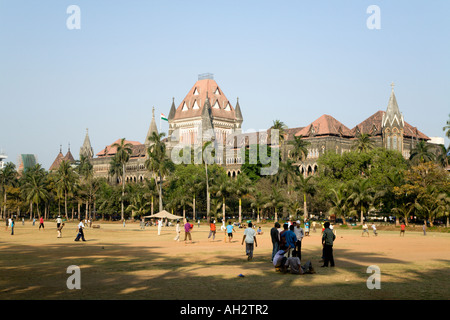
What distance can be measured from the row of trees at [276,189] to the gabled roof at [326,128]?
8.35 m

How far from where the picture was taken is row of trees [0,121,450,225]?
222 ft

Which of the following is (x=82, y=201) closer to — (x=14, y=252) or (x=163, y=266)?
(x=14, y=252)

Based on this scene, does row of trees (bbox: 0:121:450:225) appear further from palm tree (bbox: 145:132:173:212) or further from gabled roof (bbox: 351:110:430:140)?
gabled roof (bbox: 351:110:430:140)

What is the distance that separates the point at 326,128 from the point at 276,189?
4531cm

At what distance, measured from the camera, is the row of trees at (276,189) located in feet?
222

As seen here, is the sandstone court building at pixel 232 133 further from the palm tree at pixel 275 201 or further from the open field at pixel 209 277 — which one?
the open field at pixel 209 277

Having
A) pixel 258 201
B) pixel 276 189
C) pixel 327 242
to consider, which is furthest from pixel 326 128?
pixel 327 242

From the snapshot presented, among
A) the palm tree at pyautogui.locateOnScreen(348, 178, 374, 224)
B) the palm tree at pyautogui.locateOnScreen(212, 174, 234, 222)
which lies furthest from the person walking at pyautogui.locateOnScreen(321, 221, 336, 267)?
the palm tree at pyautogui.locateOnScreen(212, 174, 234, 222)

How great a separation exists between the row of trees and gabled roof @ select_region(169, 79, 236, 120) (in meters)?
44.1

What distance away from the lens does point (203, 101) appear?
174 meters

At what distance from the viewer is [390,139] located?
126m

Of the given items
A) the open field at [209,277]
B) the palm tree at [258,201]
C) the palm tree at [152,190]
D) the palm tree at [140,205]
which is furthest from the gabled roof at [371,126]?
the open field at [209,277]
